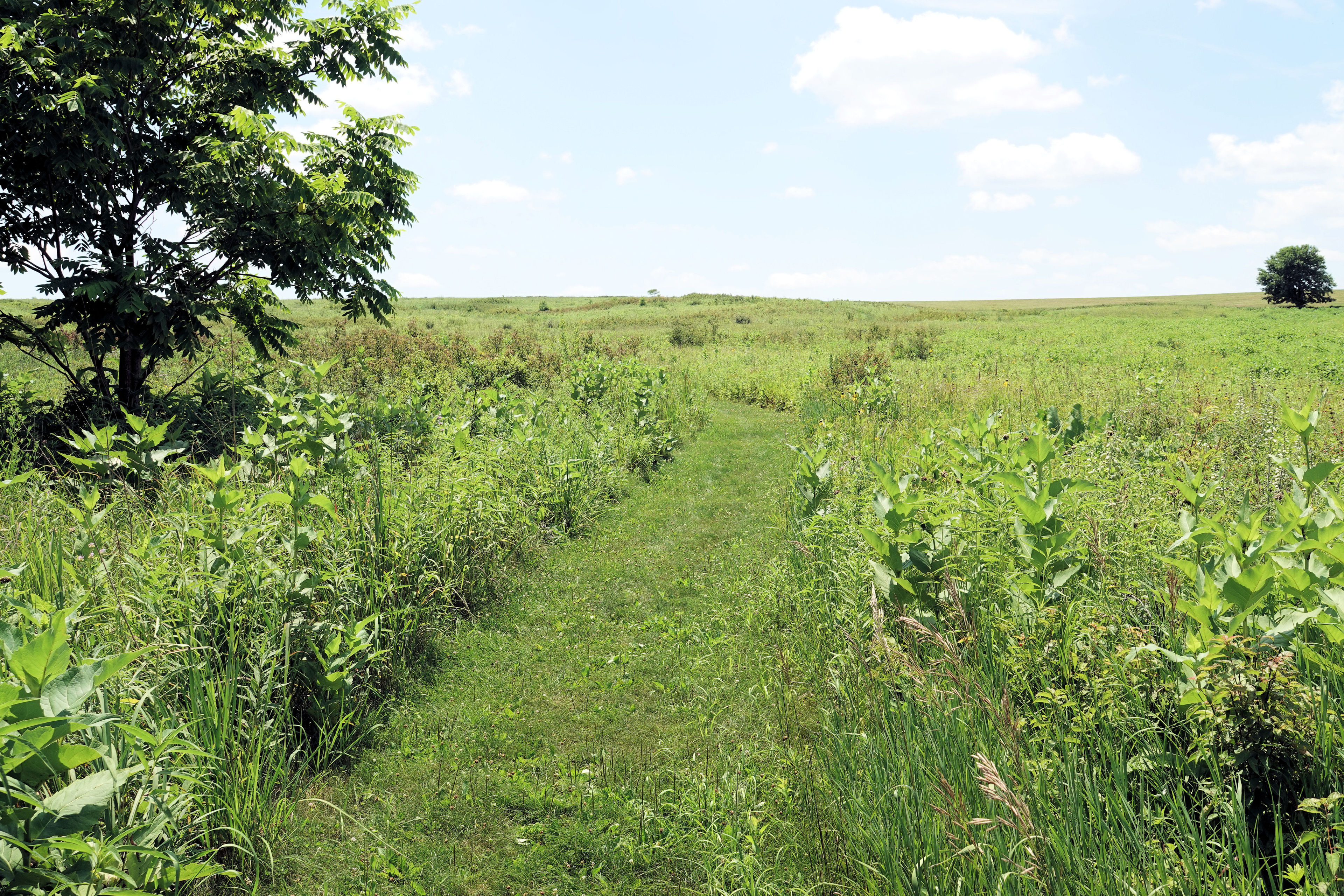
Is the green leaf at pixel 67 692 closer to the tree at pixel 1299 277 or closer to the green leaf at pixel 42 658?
the green leaf at pixel 42 658

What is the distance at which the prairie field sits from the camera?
265cm

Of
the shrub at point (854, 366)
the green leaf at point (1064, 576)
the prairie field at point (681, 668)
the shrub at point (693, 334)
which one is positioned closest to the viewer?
the prairie field at point (681, 668)

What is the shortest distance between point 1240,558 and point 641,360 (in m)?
20.1

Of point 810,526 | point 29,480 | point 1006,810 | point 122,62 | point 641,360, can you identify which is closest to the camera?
point 1006,810

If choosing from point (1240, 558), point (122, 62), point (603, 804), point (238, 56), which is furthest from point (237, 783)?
point (238, 56)

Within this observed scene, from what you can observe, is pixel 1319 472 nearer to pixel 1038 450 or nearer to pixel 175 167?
pixel 1038 450

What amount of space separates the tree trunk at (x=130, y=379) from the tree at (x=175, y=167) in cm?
3

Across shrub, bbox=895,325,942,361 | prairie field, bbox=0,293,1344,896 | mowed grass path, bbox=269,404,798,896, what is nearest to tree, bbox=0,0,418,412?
prairie field, bbox=0,293,1344,896

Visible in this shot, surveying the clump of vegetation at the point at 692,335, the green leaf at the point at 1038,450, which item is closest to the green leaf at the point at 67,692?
the green leaf at the point at 1038,450

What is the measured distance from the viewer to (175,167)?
36.0 ft

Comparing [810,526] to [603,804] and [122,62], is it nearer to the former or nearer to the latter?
[603,804]

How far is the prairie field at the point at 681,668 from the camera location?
2648 millimetres

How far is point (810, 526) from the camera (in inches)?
265

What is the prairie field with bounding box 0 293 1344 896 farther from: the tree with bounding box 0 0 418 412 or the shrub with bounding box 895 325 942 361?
the shrub with bounding box 895 325 942 361
